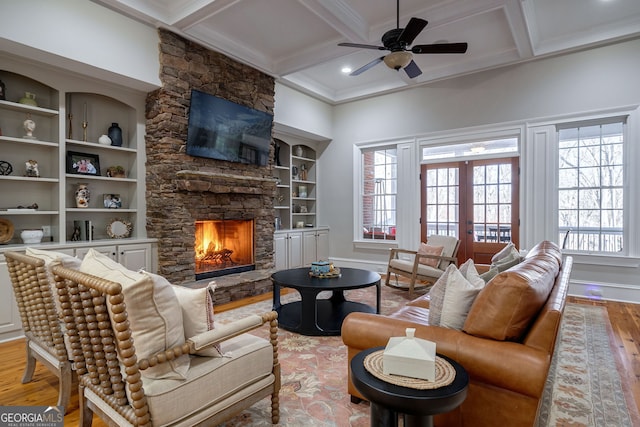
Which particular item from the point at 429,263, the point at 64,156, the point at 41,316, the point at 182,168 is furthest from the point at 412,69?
the point at 41,316

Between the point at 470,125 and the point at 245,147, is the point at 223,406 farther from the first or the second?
the point at 470,125

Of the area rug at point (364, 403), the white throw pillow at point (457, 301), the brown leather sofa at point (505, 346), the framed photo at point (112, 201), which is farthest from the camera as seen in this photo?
the framed photo at point (112, 201)

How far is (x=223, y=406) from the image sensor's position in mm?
1663

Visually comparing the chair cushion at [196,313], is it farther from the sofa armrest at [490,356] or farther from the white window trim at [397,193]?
→ the white window trim at [397,193]

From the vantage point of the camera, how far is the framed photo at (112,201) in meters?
4.23

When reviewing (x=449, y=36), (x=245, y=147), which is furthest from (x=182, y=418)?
(x=449, y=36)

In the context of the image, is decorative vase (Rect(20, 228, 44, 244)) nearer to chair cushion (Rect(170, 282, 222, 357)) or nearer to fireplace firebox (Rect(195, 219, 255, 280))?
fireplace firebox (Rect(195, 219, 255, 280))

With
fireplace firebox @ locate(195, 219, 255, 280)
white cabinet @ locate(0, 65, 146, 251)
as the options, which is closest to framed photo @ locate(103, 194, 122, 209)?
white cabinet @ locate(0, 65, 146, 251)

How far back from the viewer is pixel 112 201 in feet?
14.0

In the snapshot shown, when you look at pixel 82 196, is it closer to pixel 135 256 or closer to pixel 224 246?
pixel 135 256

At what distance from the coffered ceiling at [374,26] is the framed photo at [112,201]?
2096mm

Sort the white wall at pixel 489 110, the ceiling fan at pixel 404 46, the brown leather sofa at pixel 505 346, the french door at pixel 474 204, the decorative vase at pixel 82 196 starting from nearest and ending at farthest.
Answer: the brown leather sofa at pixel 505 346
the ceiling fan at pixel 404 46
the decorative vase at pixel 82 196
the white wall at pixel 489 110
the french door at pixel 474 204

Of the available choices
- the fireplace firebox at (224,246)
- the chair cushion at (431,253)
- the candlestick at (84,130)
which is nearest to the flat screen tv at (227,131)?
the fireplace firebox at (224,246)

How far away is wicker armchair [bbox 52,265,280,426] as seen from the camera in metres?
1.33
